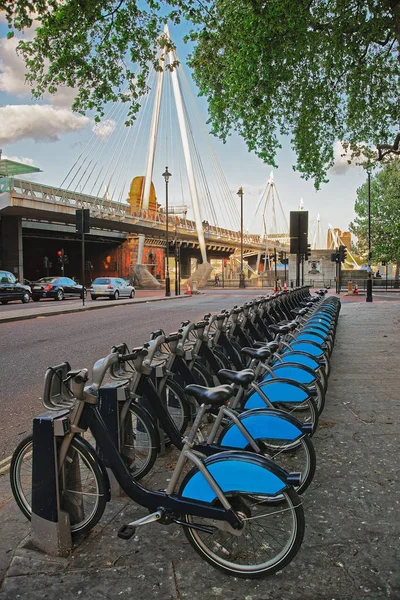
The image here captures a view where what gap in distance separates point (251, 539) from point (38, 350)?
819cm

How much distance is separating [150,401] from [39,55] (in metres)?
7.92

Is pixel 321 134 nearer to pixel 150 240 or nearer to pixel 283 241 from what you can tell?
pixel 150 240

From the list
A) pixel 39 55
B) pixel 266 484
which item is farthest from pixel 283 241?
pixel 266 484

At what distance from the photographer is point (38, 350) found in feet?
32.8

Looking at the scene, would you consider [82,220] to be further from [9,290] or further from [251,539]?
[251,539]

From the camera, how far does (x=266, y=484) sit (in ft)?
7.55

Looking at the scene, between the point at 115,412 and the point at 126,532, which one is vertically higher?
the point at 115,412

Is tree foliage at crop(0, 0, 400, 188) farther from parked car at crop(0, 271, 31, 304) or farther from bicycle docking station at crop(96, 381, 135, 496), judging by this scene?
parked car at crop(0, 271, 31, 304)

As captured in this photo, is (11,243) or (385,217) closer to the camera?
(11,243)

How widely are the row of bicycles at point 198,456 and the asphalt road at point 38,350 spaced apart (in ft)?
4.88

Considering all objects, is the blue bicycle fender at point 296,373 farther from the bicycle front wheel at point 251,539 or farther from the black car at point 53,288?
the black car at point 53,288

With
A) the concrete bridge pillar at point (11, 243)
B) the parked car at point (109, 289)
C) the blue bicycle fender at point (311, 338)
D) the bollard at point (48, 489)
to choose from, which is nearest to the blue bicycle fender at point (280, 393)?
the bollard at point (48, 489)

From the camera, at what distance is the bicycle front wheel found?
2348mm

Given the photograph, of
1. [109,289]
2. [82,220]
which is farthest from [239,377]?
[109,289]
